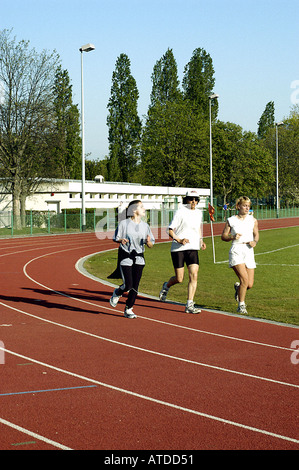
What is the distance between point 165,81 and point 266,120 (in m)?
33.8

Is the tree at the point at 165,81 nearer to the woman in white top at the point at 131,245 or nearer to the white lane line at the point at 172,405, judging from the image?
the woman in white top at the point at 131,245

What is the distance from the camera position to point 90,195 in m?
60.6

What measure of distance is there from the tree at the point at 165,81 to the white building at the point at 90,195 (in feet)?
42.8

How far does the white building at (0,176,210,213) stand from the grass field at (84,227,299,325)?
876 inches

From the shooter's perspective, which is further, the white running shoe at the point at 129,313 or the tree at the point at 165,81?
the tree at the point at 165,81

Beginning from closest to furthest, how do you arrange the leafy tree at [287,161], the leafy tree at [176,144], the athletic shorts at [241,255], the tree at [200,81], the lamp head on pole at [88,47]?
the athletic shorts at [241,255], the lamp head on pole at [88,47], the leafy tree at [176,144], the tree at [200,81], the leafy tree at [287,161]

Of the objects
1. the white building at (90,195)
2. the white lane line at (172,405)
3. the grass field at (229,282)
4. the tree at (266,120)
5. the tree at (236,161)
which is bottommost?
the grass field at (229,282)

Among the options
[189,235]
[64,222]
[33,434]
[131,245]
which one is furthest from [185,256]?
[64,222]

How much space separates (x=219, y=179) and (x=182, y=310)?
6300cm

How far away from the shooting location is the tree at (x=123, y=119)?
75438 millimetres

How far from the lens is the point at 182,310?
1034 centimetres

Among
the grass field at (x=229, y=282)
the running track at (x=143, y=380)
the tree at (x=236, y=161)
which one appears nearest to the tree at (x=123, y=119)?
the tree at (x=236, y=161)

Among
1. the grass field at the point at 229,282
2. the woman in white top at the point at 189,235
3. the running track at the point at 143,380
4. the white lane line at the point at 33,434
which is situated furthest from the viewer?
the grass field at the point at 229,282

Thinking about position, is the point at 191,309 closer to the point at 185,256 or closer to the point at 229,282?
the point at 185,256
